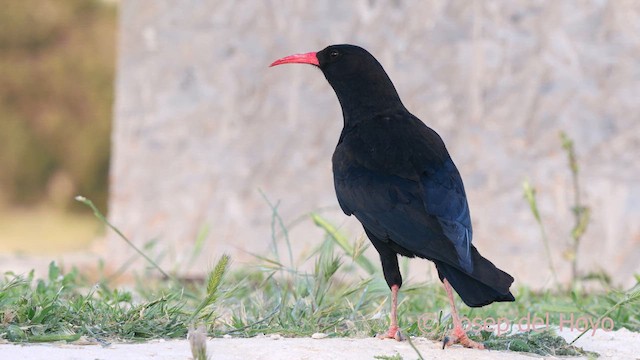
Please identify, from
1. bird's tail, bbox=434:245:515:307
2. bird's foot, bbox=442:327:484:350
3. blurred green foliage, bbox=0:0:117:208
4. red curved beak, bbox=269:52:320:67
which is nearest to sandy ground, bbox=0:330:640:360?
bird's foot, bbox=442:327:484:350

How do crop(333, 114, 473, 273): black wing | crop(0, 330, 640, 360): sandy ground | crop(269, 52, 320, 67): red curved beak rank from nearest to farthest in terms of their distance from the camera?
crop(0, 330, 640, 360): sandy ground → crop(333, 114, 473, 273): black wing → crop(269, 52, 320, 67): red curved beak

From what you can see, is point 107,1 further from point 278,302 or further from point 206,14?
point 278,302

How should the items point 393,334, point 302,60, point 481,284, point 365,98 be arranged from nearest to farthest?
→ point 481,284 → point 393,334 → point 365,98 → point 302,60

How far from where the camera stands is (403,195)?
3.59 metres

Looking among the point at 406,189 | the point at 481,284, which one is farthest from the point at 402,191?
the point at 481,284

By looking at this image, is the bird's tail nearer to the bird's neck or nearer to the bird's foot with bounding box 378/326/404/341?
the bird's foot with bounding box 378/326/404/341

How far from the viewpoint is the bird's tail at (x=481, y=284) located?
3324mm

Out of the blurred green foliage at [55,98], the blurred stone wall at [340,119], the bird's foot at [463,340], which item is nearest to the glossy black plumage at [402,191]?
the bird's foot at [463,340]

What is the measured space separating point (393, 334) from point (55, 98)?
41.1ft

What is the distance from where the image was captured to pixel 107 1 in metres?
15.8

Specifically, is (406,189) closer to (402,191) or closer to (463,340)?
(402,191)

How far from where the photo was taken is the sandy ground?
305cm

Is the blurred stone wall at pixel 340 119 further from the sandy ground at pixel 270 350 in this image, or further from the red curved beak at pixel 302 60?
the sandy ground at pixel 270 350

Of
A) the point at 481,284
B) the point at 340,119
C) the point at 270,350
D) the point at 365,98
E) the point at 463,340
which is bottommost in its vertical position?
the point at 270,350
